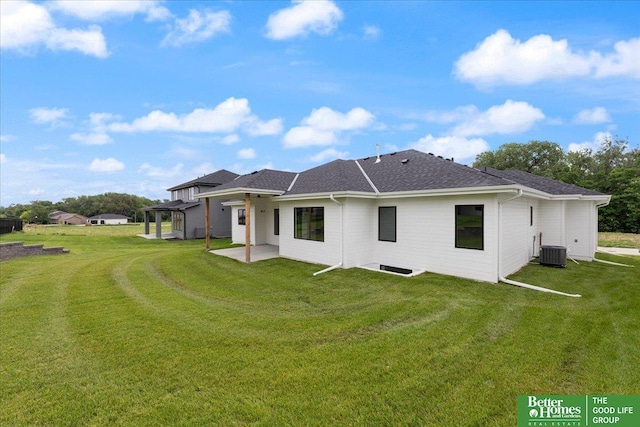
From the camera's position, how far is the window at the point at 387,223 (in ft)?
33.0

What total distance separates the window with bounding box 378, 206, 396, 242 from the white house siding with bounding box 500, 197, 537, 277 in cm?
323

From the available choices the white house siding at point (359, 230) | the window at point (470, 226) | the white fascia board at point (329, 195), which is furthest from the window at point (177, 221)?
the window at point (470, 226)

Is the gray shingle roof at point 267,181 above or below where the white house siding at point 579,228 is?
above

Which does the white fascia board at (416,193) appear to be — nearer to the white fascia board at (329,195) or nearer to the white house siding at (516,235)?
the white fascia board at (329,195)

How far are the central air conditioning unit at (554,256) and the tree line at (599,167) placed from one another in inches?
846

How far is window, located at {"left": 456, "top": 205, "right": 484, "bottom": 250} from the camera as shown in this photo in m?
8.05

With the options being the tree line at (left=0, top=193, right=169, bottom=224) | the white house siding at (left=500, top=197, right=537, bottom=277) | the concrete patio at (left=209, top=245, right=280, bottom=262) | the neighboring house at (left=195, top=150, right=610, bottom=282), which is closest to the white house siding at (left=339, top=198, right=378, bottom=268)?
the neighboring house at (left=195, top=150, right=610, bottom=282)

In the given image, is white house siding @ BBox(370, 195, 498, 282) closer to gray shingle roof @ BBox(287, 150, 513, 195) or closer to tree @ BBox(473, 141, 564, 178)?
gray shingle roof @ BBox(287, 150, 513, 195)

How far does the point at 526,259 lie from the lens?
1048 centimetres

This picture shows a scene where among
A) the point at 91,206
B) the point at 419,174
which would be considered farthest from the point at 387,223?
the point at 91,206

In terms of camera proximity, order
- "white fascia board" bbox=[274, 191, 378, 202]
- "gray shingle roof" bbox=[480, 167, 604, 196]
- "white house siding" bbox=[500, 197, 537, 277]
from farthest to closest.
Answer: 1. "gray shingle roof" bbox=[480, 167, 604, 196]
2. "white fascia board" bbox=[274, 191, 378, 202]
3. "white house siding" bbox=[500, 197, 537, 277]

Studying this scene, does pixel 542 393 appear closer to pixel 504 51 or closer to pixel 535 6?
pixel 535 6

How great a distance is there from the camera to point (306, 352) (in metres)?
4.11

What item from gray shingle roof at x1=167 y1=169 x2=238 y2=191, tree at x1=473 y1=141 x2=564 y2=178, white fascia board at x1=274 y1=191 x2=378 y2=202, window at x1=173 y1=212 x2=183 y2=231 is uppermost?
tree at x1=473 y1=141 x2=564 y2=178
